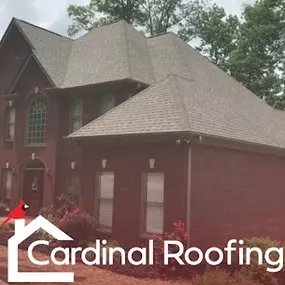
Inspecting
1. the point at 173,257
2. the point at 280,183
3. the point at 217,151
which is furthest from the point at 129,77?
the point at 173,257

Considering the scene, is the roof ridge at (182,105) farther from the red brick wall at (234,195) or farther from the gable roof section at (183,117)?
the red brick wall at (234,195)

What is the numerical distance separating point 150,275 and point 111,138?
4.97m

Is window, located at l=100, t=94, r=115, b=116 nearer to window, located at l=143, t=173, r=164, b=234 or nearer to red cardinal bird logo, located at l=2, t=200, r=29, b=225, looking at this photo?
window, located at l=143, t=173, r=164, b=234

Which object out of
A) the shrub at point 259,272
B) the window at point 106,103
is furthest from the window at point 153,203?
the window at point 106,103

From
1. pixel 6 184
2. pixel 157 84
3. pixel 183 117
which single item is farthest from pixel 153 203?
pixel 6 184

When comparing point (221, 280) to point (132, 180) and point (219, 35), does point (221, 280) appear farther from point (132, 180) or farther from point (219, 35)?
point (219, 35)

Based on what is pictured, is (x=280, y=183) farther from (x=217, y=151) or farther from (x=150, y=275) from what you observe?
(x=150, y=275)

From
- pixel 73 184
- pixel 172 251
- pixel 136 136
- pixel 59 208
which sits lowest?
pixel 172 251

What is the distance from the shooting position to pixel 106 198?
48.1 ft

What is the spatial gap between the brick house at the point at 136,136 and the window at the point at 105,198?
0.11ft

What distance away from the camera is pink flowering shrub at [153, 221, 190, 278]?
10836mm

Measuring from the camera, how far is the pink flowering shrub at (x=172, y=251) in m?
10.8

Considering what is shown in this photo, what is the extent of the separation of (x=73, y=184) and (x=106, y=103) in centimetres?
392

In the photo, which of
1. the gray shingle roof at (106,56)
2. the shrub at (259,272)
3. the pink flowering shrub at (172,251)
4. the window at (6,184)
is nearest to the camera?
the shrub at (259,272)
